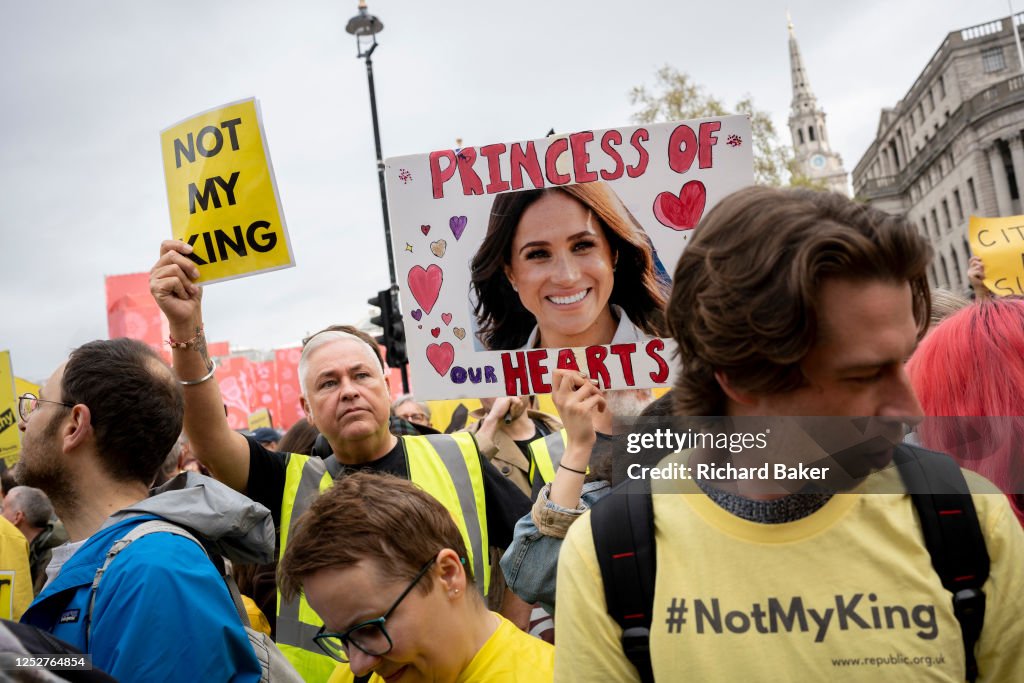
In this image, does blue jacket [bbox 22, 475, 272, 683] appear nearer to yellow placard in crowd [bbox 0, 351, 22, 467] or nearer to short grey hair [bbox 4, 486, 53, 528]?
short grey hair [bbox 4, 486, 53, 528]

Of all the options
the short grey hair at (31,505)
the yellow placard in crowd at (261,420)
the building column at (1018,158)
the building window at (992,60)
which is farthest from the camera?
the building window at (992,60)

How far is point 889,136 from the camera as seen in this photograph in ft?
233

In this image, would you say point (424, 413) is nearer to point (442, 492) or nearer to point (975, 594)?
point (442, 492)

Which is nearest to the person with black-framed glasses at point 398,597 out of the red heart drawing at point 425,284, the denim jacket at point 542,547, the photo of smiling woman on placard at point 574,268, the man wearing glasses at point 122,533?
the denim jacket at point 542,547

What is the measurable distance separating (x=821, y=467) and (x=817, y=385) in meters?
0.13

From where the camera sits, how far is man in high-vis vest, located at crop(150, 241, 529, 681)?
9.52 feet

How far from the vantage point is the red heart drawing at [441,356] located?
3086mm

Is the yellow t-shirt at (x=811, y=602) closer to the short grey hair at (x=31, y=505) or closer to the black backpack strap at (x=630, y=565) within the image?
the black backpack strap at (x=630, y=565)

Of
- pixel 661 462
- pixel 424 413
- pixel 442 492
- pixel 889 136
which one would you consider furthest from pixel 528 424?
pixel 889 136

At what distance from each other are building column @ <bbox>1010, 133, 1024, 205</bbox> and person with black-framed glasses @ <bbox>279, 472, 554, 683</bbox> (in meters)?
49.5

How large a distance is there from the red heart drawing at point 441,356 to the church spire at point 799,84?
133 meters

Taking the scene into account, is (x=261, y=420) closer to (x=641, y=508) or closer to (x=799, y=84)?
(x=641, y=508)

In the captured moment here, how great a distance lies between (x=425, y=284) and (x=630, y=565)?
6.16 ft

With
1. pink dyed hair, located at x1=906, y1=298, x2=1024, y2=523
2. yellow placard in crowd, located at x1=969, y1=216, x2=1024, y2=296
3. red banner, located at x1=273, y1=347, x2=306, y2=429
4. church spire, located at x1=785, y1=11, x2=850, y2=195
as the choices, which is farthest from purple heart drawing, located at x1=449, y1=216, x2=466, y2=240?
church spire, located at x1=785, y1=11, x2=850, y2=195
